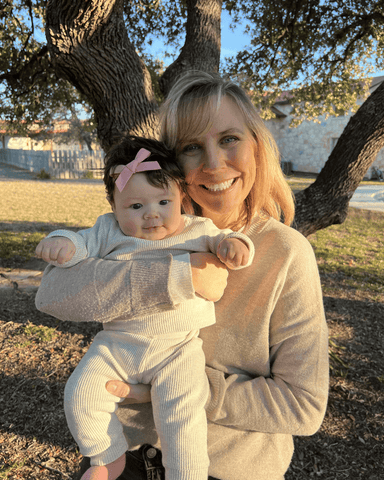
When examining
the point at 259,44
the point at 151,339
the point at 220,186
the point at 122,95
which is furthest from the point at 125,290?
the point at 259,44

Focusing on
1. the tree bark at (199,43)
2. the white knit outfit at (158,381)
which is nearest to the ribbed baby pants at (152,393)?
the white knit outfit at (158,381)

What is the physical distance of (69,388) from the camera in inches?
60.0

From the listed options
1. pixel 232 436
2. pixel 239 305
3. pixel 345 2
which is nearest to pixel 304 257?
pixel 239 305

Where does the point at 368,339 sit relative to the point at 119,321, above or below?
below

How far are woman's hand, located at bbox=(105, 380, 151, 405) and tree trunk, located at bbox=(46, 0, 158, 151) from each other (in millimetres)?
2772

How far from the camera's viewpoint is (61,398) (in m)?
3.67

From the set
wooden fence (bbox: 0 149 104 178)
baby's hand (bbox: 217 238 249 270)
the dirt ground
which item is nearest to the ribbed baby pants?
baby's hand (bbox: 217 238 249 270)

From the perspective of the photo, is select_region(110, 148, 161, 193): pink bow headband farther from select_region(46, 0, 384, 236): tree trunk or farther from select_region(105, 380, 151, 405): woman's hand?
select_region(46, 0, 384, 236): tree trunk

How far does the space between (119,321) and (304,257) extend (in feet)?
2.57

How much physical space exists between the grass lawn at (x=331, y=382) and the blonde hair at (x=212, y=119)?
7.74 ft

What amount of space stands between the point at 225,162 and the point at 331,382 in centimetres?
316

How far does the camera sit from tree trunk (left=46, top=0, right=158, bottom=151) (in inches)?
128

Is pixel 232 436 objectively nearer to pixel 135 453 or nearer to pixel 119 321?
pixel 135 453

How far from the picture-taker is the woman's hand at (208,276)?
143 centimetres
